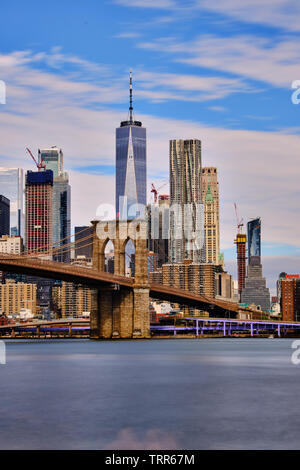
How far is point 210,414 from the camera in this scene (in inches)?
1246

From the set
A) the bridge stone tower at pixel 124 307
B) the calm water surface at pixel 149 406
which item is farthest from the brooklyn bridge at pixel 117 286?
the calm water surface at pixel 149 406

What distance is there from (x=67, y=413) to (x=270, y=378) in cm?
1794

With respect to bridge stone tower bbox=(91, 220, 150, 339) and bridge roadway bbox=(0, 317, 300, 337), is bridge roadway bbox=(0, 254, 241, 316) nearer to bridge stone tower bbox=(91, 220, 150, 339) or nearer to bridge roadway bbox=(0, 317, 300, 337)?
bridge stone tower bbox=(91, 220, 150, 339)

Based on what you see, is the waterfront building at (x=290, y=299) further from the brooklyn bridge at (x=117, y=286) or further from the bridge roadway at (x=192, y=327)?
the brooklyn bridge at (x=117, y=286)

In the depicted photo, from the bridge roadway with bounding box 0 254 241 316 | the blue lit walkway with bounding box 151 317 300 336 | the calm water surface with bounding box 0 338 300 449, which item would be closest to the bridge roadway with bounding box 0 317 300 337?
the blue lit walkway with bounding box 151 317 300 336

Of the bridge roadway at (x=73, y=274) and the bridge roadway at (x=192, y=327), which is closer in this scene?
the bridge roadway at (x=73, y=274)

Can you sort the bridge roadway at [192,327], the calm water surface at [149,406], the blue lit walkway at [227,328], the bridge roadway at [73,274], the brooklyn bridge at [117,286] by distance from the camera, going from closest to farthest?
the calm water surface at [149,406] → the bridge roadway at [73,274] → the brooklyn bridge at [117,286] → the blue lit walkway at [227,328] → the bridge roadway at [192,327]

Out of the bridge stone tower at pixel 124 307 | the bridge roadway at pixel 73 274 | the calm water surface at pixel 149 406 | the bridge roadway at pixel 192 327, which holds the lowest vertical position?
the bridge roadway at pixel 192 327

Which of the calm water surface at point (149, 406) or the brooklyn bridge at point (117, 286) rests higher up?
the brooklyn bridge at point (117, 286)

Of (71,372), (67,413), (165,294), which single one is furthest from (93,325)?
(67,413)

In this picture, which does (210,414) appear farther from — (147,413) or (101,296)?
(101,296)

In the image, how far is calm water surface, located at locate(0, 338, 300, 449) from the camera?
85.4 feet

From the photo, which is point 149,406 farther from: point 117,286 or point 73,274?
point 117,286

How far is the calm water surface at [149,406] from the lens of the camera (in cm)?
2603
